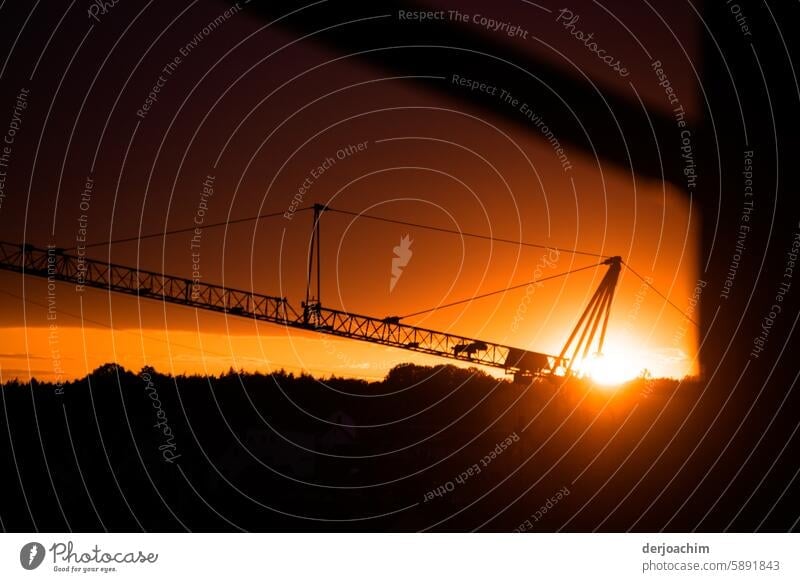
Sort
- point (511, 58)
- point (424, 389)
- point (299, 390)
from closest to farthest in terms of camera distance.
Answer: point (511, 58), point (424, 389), point (299, 390)

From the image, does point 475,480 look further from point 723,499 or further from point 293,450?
point 293,450

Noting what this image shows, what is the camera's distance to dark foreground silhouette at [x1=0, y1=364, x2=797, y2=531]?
15.9 metres

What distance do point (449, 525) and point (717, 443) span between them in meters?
7.53

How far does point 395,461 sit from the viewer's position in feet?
95.6

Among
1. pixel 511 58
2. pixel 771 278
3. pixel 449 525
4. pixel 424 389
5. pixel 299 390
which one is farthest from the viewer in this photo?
pixel 299 390

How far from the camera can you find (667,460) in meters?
17.0
